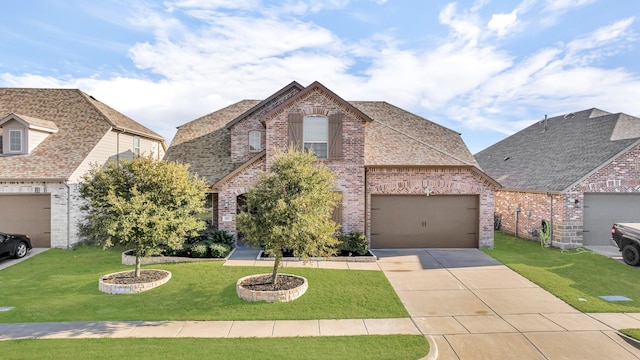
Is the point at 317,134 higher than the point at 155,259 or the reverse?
higher

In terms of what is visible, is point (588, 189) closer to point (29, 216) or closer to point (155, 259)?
point (155, 259)

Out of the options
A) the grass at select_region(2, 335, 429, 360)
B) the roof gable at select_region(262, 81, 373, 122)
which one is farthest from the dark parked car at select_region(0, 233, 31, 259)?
the roof gable at select_region(262, 81, 373, 122)

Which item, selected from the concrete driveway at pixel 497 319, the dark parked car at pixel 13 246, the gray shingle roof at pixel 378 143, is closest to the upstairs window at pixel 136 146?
the gray shingle roof at pixel 378 143

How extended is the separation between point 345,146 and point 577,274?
10.5m

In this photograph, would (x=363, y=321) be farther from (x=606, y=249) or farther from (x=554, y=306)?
(x=606, y=249)

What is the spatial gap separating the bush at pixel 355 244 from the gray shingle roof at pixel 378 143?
140 inches

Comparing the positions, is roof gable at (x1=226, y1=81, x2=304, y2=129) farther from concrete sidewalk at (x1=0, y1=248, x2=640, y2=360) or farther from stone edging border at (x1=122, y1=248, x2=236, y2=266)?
concrete sidewalk at (x1=0, y1=248, x2=640, y2=360)

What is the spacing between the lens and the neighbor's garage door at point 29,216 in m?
17.1

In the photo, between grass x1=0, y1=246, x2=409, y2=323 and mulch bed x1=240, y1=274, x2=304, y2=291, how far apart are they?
0.47 metres

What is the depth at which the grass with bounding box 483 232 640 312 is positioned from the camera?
10.2 m

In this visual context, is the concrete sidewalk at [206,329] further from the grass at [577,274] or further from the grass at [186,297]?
the grass at [577,274]

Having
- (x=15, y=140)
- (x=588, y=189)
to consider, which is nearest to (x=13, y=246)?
(x=15, y=140)

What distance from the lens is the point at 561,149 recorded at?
2128cm

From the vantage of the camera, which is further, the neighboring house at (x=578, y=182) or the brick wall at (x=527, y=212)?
the brick wall at (x=527, y=212)
